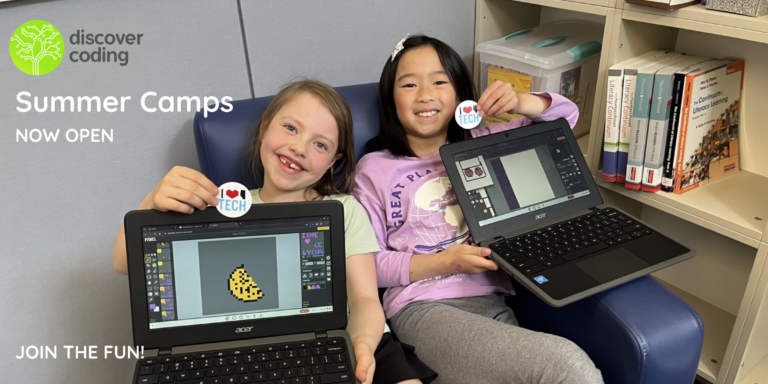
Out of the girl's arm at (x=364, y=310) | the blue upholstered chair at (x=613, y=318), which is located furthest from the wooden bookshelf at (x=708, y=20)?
the girl's arm at (x=364, y=310)

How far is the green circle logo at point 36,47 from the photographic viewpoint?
3.69ft

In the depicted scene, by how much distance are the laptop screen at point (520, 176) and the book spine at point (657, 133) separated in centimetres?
15

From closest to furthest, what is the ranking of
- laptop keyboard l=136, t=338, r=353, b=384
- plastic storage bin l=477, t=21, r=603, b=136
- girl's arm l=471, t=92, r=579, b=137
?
laptop keyboard l=136, t=338, r=353, b=384
girl's arm l=471, t=92, r=579, b=137
plastic storage bin l=477, t=21, r=603, b=136

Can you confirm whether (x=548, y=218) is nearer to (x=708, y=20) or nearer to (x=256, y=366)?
(x=708, y=20)

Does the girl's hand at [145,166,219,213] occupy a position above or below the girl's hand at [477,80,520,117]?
below

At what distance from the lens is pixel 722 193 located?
4.40 feet

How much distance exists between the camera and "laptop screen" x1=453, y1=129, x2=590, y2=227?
121 centimetres

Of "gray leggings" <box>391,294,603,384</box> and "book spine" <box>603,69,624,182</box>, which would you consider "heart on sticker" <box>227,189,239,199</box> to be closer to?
"gray leggings" <box>391,294,603,384</box>

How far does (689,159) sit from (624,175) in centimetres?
14

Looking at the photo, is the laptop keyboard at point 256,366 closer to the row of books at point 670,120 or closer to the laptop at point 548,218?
the laptop at point 548,218

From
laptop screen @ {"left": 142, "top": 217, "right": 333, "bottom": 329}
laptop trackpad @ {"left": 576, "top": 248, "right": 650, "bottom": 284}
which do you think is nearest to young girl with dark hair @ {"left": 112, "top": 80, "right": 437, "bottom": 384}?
laptop screen @ {"left": 142, "top": 217, "right": 333, "bottom": 329}

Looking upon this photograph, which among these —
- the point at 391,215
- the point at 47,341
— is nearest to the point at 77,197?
the point at 47,341

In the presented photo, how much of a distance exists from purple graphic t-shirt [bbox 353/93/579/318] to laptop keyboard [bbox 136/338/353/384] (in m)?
0.33

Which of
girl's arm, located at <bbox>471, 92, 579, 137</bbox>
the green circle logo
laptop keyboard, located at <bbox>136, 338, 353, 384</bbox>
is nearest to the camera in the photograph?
laptop keyboard, located at <bbox>136, 338, 353, 384</bbox>
